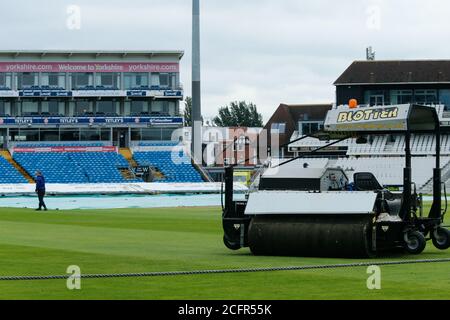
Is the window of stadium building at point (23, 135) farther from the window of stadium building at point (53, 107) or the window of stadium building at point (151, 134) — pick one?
the window of stadium building at point (151, 134)

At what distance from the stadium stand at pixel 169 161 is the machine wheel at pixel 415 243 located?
71.1 m

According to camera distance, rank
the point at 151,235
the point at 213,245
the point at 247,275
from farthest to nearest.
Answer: the point at 151,235, the point at 213,245, the point at 247,275

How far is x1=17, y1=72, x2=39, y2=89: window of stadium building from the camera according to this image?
330 feet

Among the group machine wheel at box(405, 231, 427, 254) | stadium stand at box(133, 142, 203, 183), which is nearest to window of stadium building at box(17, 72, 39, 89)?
stadium stand at box(133, 142, 203, 183)

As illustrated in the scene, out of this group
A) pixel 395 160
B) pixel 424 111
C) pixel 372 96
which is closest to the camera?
pixel 424 111

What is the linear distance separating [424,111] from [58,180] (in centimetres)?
6942

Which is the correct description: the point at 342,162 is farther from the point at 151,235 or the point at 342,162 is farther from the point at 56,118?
the point at 151,235

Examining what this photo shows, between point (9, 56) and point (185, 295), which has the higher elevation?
point (9, 56)

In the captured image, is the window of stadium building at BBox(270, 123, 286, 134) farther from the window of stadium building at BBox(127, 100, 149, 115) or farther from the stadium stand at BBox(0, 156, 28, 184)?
the stadium stand at BBox(0, 156, 28, 184)

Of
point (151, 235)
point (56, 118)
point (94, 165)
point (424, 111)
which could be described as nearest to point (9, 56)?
point (56, 118)

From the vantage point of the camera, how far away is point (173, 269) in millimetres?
19203

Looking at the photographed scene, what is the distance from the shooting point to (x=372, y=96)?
10944cm

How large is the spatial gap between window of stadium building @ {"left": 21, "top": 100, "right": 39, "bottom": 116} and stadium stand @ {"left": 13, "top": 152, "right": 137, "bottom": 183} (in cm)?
599

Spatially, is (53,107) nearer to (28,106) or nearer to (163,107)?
(28,106)
